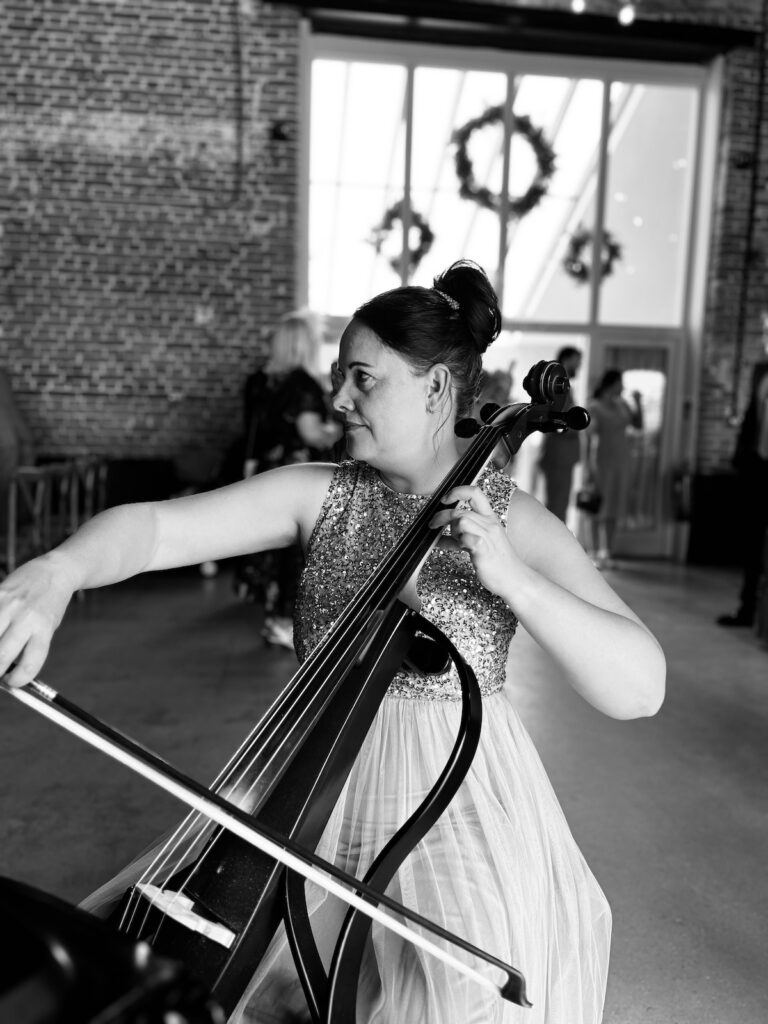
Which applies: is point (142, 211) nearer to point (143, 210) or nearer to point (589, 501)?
point (143, 210)

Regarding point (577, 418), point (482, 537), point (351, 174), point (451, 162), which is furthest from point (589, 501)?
point (482, 537)

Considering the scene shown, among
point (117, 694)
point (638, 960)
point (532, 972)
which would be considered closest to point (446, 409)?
point (532, 972)

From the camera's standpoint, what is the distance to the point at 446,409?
149 centimetres

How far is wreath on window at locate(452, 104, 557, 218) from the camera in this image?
7637 millimetres

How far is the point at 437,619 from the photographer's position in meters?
1.39

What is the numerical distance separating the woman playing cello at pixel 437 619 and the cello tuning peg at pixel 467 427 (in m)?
0.03

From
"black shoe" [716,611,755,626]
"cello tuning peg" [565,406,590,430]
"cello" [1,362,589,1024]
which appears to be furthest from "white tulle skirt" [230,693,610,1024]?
"black shoe" [716,611,755,626]

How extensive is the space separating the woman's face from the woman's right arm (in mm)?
131

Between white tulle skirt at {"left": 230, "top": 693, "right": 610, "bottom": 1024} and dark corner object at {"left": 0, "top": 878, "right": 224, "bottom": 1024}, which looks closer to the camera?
dark corner object at {"left": 0, "top": 878, "right": 224, "bottom": 1024}

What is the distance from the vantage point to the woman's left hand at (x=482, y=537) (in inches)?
43.9

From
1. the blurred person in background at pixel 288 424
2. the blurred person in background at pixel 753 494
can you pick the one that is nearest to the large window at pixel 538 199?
the blurred person in background at pixel 753 494

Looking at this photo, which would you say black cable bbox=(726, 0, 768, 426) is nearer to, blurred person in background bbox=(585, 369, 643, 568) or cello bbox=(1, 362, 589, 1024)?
blurred person in background bbox=(585, 369, 643, 568)

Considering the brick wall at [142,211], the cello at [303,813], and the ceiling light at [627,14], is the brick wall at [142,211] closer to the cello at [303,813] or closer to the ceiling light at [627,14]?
the ceiling light at [627,14]

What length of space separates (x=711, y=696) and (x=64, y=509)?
4045 mm
